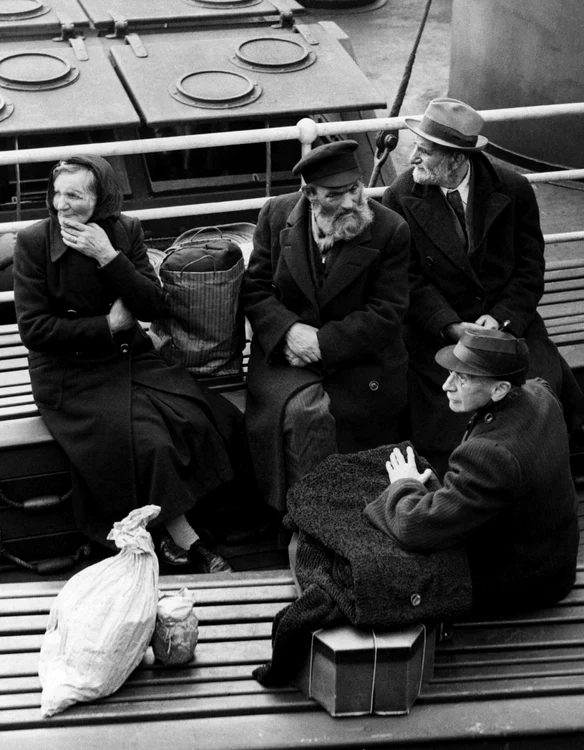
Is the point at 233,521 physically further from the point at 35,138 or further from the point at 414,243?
the point at 35,138

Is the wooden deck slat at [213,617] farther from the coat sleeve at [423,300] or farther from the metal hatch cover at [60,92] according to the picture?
the metal hatch cover at [60,92]

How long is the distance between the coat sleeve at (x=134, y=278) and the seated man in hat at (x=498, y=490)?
125 cm

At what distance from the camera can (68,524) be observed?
443 centimetres

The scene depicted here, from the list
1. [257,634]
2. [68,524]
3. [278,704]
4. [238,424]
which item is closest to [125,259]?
[238,424]

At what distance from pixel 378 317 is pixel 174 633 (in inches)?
60.5

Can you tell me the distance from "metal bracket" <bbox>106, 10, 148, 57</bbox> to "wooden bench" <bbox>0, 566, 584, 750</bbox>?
396 cm

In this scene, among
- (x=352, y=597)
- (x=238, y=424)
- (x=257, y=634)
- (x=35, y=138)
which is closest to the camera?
(x=352, y=597)

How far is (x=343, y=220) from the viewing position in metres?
4.34

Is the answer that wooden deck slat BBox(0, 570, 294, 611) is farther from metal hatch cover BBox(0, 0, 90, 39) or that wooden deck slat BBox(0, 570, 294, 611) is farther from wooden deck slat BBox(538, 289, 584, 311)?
metal hatch cover BBox(0, 0, 90, 39)

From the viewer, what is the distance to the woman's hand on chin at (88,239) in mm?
4133

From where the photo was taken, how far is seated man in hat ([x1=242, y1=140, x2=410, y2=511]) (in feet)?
14.2

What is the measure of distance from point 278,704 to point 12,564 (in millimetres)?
1510

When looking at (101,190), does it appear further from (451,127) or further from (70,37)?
(70,37)

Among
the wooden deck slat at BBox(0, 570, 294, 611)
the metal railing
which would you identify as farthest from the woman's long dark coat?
the metal railing
